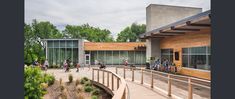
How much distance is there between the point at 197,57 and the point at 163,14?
41.7 ft

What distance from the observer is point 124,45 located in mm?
40188

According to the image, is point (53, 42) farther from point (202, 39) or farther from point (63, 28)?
point (63, 28)

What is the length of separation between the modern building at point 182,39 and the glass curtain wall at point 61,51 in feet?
39.8

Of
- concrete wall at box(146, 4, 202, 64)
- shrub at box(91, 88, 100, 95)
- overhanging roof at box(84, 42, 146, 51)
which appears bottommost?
shrub at box(91, 88, 100, 95)

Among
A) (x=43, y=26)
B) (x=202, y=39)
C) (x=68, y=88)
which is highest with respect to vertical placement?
(x=43, y=26)

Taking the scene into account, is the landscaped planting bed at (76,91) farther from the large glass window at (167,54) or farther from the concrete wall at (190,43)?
the large glass window at (167,54)

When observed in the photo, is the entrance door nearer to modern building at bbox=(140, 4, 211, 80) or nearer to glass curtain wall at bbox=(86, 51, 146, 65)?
glass curtain wall at bbox=(86, 51, 146, 65)

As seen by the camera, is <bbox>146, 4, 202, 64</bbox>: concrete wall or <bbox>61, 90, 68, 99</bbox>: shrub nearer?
<bbox>61, 90, 68, 99</bbox>: shrub

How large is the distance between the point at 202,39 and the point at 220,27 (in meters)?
Answer: 18.2

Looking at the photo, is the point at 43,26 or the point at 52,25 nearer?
the point at 43,26

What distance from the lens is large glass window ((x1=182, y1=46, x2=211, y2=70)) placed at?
19.1m

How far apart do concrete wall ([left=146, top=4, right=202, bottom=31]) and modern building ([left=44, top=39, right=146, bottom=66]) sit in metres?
7.77

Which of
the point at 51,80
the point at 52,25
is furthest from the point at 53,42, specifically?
the point at 52,25

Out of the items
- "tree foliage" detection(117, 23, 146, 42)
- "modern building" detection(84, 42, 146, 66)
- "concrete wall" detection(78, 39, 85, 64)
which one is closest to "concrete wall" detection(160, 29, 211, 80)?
"modern building" detection(84, 42, 146, 66)
